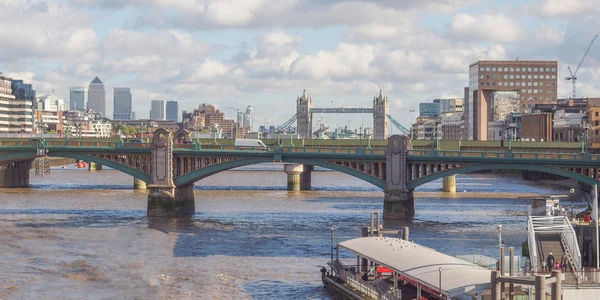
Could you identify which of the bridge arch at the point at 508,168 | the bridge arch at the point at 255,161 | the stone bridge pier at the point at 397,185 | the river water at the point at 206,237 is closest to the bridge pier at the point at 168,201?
the bridge arch at the point at 255,161

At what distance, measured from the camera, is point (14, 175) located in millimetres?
157125

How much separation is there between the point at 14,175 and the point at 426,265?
116 meters

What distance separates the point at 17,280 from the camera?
68062 mm

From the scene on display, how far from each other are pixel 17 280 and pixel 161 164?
148 ft

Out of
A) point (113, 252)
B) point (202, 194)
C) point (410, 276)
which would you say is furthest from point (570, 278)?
point (202, 194)

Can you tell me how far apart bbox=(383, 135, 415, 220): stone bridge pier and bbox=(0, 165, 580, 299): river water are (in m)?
2.07

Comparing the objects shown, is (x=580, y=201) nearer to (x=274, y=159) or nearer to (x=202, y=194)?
(x=274, y=159)

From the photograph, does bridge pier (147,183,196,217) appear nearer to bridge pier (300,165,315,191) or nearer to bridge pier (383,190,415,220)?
bridge pier (383,190,415,220)

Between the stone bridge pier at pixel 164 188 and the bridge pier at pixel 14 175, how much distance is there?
49516 mm

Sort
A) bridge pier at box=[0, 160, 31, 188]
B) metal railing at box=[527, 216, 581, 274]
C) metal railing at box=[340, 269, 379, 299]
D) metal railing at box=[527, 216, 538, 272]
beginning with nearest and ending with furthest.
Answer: metal railing at box=[527, 216, 538, 272]
metal railing at box=[527, 216, 581, 274]
metal railing at box=[340, 269, 379, 299]
bridge pier at box=[0, 160, 31, 188]

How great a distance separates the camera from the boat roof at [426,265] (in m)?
46.8

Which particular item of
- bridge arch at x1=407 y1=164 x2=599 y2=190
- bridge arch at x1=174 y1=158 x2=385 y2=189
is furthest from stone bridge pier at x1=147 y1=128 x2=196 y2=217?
bridge arch at x1=407 y1=164 x2=599 y2=190

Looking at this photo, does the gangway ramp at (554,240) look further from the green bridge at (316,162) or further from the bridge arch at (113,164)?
the bridge arch at (113,164)

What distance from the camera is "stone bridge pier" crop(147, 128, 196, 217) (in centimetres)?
11006
